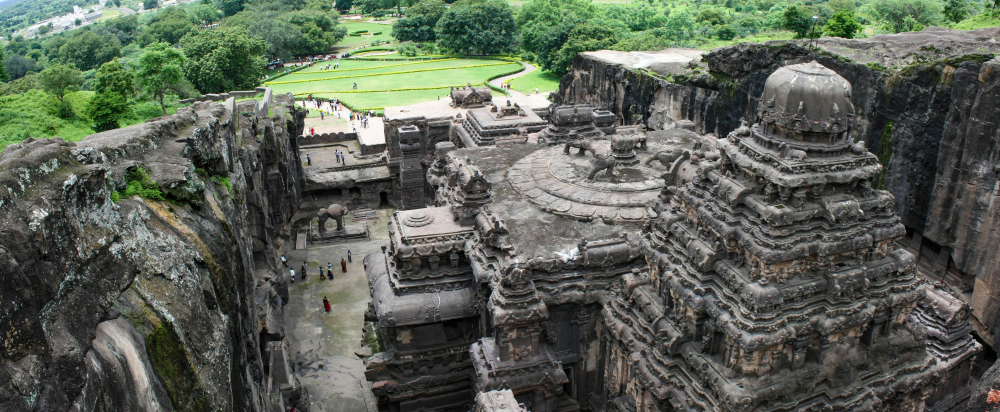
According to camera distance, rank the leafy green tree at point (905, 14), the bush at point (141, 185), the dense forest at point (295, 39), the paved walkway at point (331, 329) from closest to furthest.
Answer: the bush at point (141, 185)
the paved walkway at point (331, 329)
the dense forest at point (295, 39)
the leafy green tree at point (905, 14)

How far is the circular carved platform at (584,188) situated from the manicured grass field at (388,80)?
5078cm

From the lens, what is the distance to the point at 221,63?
67.4 meters

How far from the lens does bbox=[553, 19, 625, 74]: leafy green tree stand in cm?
8162

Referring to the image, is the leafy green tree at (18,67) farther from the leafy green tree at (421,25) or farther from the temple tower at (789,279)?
the temple tower at (789,279)

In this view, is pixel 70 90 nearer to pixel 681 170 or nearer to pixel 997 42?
pixel 681 170

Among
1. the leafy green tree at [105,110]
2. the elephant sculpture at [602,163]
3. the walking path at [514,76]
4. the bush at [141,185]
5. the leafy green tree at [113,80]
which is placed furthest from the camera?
the walking path at [514,76]

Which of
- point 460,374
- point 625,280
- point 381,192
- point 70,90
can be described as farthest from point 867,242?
point 70,90

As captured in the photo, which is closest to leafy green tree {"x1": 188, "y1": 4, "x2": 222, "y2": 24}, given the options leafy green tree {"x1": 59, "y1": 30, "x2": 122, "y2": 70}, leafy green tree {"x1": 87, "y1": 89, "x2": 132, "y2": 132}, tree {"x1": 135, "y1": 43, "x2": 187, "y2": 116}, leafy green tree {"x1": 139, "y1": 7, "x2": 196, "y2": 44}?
leafy green tree {"x1": 139, "y1": 7, "x2": 196, "y2": 44}

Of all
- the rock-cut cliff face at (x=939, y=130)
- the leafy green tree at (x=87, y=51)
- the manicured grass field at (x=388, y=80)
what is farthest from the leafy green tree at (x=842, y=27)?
the leafy green tree at (x=87, y=51)

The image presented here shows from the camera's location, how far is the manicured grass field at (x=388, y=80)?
264 ft

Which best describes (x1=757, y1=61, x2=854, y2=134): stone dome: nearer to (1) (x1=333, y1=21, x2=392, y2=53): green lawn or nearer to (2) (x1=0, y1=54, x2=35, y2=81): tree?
(2) (x1=0, y1=54, x2=35, y2=81): tree

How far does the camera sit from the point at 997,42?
93.7ft

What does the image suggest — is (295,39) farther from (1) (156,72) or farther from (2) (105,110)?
(2) (105,110)

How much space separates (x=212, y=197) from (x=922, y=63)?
97.8ft
